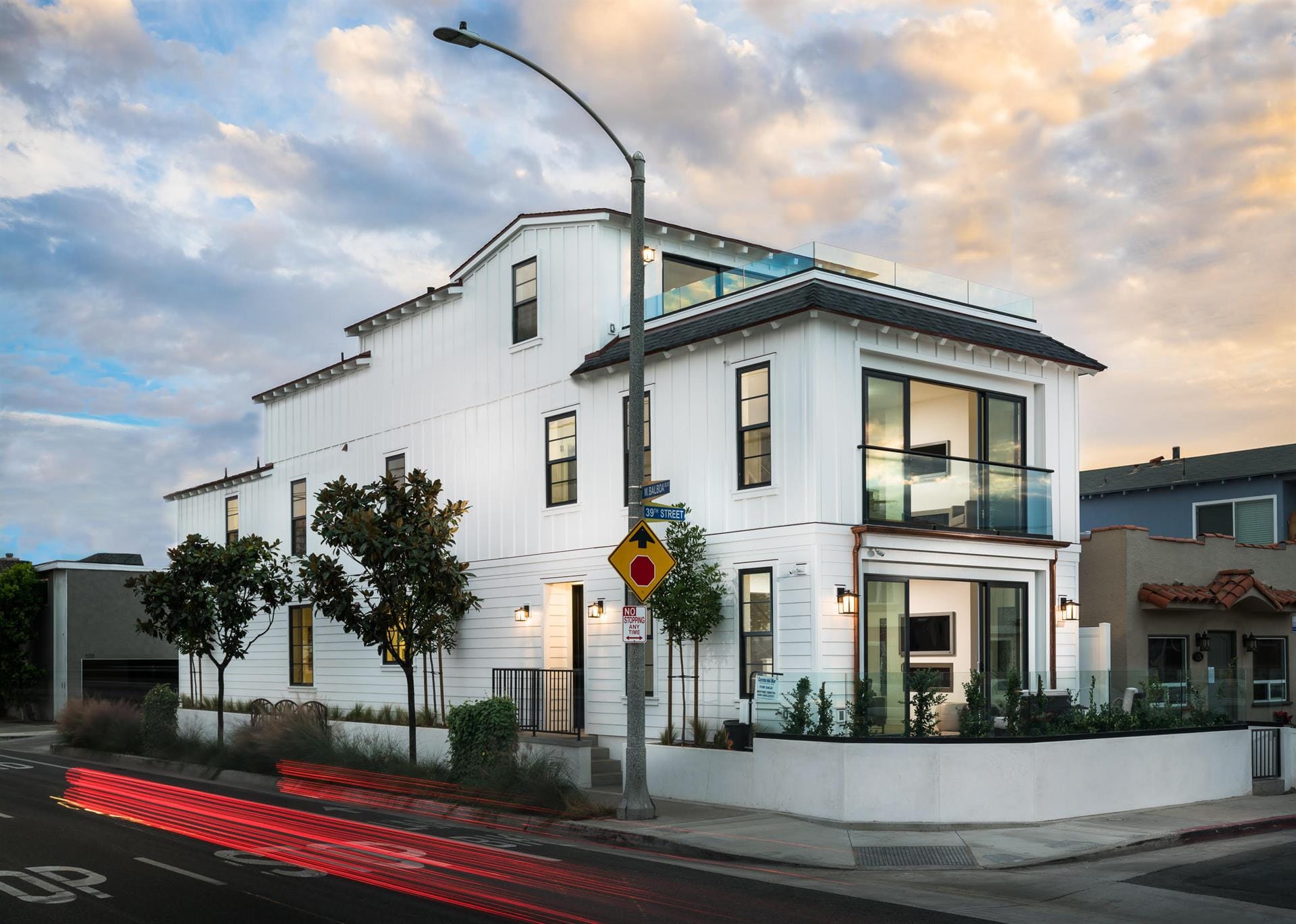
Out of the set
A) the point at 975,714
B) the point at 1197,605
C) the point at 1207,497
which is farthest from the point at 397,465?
the point at 1207,497

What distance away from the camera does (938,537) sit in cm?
1919

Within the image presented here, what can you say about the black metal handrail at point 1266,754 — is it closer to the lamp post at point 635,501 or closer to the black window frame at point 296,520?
the lamp post at point 635,501

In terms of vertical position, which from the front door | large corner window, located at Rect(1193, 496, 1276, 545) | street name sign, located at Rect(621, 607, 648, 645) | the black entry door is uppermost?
large corner window, located at Rect(1193, 496, 1276, 545)

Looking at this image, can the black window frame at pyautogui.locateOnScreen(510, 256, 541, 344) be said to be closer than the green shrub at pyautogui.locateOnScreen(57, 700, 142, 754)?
Yes

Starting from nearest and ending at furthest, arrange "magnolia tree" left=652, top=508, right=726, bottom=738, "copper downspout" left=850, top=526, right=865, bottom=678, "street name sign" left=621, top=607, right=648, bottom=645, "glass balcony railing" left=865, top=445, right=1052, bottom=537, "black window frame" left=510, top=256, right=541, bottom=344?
"street name sign" left=621, top=607, right=648, bottom=645 < "copper downspout" left=850, top=526, right=865, bottom=678 < "magnolia tree" left=652, top=508, right=726, bottom=738 < "glass balcony railing" left=865, top=445, right=1052, bottom=537 < "black window frame" left=510, top=256, right=541, bottom=344

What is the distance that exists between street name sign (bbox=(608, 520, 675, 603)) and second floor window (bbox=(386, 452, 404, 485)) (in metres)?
12.6

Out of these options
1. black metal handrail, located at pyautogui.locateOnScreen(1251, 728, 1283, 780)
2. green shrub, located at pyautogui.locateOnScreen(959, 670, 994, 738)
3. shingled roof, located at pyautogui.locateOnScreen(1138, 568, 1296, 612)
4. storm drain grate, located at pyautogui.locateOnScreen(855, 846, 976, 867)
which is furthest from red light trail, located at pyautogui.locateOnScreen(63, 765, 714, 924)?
shingled roof, located at pyautogui.locateOnScreen(1138, 568, 1296, 612)

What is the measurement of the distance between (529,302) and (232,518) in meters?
14.5

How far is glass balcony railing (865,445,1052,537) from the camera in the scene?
18938 mm

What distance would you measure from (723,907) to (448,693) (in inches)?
594

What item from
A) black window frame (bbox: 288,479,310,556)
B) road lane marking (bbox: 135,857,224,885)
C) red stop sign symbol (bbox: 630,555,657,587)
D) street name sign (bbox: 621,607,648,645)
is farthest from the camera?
black window frame (bbox: 288,479,310,556)

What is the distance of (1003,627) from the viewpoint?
20.5 m

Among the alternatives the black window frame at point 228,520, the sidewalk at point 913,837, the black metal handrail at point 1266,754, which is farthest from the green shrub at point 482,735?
the black window frame at point 228,520

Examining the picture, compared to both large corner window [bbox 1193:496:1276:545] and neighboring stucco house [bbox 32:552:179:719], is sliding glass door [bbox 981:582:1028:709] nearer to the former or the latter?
large corner window [bbox 1193:496:1276:545]
